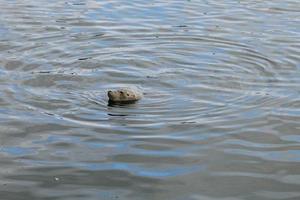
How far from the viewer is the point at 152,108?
8383 millimetres

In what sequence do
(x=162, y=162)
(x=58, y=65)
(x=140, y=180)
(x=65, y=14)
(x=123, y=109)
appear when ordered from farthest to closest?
1. (x=65, y=14)
2. (x=58, y=65)
3. (x=123, y=109)
4. (x=162, y=162)
5. (x=140, y=180)

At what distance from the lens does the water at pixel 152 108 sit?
21.5 feet

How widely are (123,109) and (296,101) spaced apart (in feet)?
7.52

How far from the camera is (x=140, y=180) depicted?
6527 mm

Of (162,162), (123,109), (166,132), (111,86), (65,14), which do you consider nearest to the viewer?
(162,162)

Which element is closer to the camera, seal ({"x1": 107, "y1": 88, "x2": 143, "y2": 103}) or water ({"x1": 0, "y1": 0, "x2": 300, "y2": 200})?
water ({"x1": 0, "y1": 0, "x2": 300, "y2": 200})

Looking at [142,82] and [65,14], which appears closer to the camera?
[142,82]

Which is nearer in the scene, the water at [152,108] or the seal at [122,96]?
the water at [152,108]

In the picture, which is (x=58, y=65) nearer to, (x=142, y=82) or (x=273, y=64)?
(x=142, y=82)

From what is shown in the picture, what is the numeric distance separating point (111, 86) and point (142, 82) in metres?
0.46

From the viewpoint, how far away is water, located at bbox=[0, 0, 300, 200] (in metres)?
6.55

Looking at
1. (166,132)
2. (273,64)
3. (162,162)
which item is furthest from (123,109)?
(273,64)

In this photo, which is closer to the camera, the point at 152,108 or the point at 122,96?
the point at 152,108

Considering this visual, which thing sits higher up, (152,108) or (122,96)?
(122,96)
